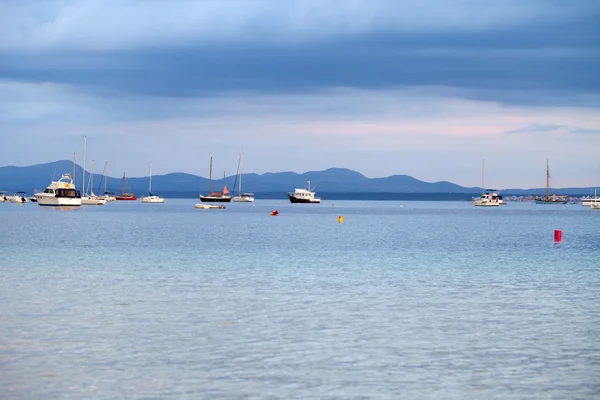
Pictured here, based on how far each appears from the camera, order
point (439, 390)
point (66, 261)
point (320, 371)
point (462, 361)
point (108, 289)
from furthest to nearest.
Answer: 1. point (66, 261)
2. point (108, 289)
3. point (462, 361)
4. point (320, 371)
5. point (439, 390)

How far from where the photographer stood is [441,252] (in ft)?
214

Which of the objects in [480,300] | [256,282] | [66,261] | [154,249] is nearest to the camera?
[480,300]

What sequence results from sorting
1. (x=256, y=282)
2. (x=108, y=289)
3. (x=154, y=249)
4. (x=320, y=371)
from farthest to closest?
1. (x=154, y=249)
2. (x=256, y=282)
3. (x=108, y=289)
4. (x=320, y=371)

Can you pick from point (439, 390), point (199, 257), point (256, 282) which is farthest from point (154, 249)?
point (439, 390)

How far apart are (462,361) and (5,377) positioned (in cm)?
1046

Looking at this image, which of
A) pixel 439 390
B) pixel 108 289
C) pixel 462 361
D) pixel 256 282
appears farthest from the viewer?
pixel 256 282

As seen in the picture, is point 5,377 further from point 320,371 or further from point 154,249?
point 154,249

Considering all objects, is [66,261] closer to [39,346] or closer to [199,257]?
[199,257]

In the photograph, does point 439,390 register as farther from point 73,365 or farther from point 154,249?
point 154,249

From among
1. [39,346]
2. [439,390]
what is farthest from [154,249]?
[439,390]

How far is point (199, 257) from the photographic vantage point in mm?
56531

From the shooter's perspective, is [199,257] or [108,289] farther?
[199,257]

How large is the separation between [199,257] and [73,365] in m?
36.2

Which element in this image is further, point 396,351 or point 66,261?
point 66,261
